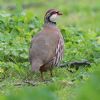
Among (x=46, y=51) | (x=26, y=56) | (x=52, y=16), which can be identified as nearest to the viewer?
(x=46, y=51)

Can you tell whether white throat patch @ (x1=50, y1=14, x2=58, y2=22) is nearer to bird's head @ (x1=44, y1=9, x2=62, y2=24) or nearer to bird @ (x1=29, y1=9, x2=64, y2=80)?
bird's head @ (x1=44, y1=9, x2=62, y2=24)

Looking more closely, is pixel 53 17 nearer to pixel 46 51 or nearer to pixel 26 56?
pixel 26 56

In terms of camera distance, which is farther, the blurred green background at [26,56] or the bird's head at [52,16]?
the bird's head at [52,16]

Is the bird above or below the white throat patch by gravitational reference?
below

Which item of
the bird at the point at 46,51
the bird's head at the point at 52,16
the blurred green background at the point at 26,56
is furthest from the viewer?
the bird's head at the point at 52,16

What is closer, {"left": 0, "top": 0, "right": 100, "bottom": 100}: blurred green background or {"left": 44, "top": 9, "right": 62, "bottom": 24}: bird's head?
{"left": 0, "top": 0, "right": 100, "bottom": 100}: blurred green background

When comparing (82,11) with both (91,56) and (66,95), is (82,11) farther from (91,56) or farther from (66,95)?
(66,95)

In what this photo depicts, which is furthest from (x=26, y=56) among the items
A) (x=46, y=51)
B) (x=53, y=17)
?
(x=46, y=51)

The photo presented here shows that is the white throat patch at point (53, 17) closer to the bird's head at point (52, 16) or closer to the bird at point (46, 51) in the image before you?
the bird's head at point (52, 16)

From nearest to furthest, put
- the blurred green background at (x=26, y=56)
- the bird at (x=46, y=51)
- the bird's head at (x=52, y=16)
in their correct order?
the blurred green background at (x=26, y=56) < the bird at (x=46, y=51) < the bird's head at (x=52, y=16)

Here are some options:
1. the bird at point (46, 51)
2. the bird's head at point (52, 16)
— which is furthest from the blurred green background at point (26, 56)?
the bird's head at point (52, 16)

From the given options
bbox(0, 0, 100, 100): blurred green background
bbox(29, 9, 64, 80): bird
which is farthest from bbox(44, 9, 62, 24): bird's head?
bbox(0, 0, 100, 100): blurred green background

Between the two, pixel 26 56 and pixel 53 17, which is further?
pixel 26 56

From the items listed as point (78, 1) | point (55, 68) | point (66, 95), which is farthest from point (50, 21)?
point (78, 1)
